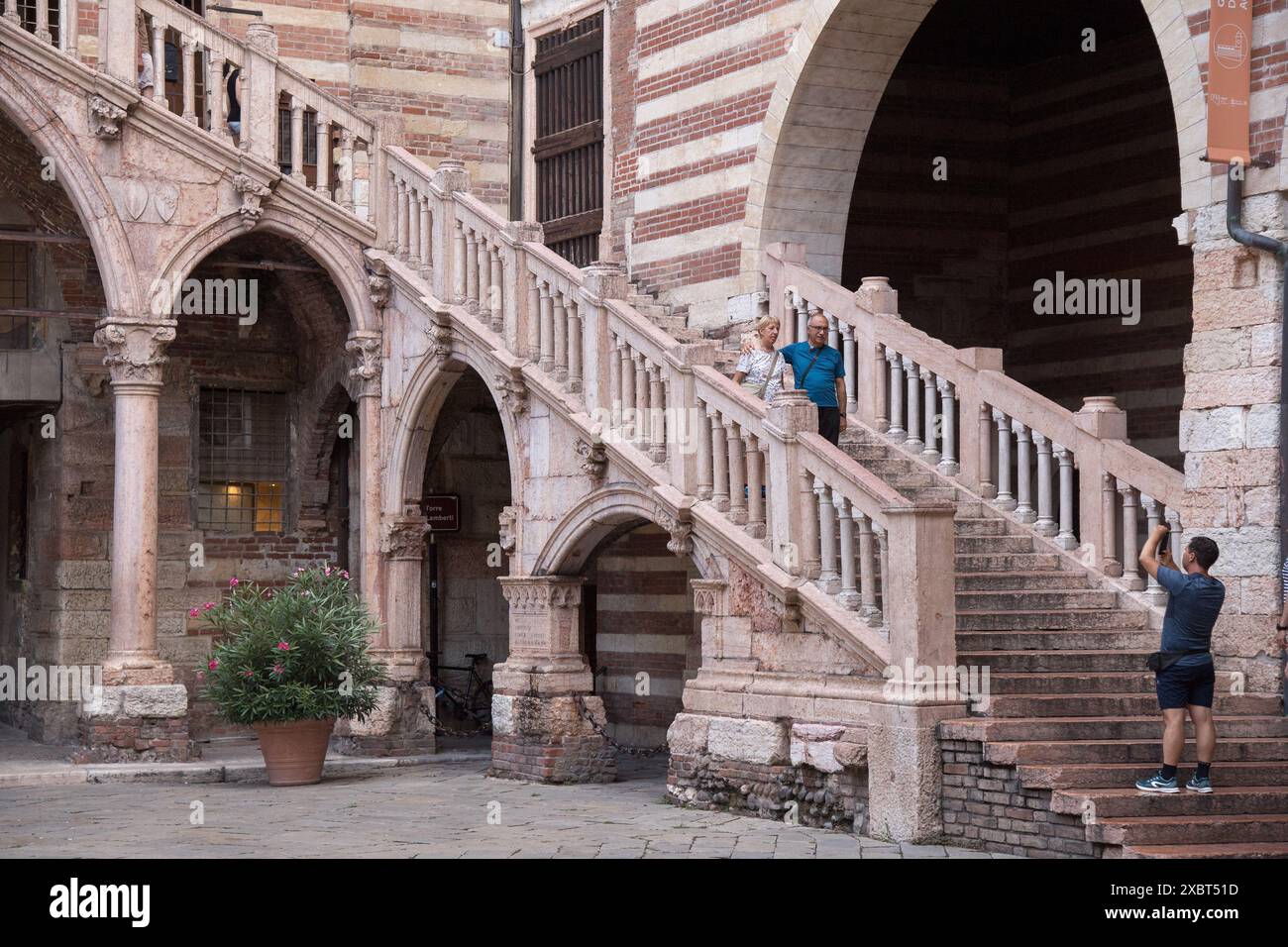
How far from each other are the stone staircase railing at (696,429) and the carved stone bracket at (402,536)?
7.17ft

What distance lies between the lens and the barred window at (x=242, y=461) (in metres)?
19.4

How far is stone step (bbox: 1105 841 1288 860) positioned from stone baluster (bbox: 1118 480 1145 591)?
2.70 meters

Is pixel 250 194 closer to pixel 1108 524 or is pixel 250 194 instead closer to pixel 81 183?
pixel 81 183

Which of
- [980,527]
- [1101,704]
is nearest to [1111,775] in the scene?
[1101,704]

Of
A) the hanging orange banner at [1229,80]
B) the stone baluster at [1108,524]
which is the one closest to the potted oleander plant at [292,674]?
the stone baluster at [1108,524]

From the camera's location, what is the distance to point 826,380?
527 inches

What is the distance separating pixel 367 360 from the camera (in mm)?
17406

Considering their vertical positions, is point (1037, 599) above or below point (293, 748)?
above

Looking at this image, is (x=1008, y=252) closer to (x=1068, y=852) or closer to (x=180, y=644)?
Answer: (x=180, y=644)

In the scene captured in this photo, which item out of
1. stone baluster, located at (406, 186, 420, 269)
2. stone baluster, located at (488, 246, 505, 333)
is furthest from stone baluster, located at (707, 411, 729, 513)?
stone baluster, located at (406, 186, 420, 269)

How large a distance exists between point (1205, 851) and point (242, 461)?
475 inches

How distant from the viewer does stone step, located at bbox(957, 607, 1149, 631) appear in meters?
12.4

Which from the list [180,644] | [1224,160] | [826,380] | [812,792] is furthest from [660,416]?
[180,644]

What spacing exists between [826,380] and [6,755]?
845cm
